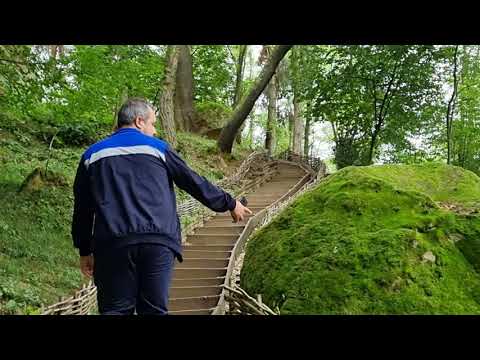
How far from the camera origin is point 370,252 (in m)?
3.77

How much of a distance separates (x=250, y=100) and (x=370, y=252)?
1228 cm

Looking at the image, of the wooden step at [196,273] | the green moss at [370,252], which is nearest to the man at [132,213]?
the green moss at [370,252]

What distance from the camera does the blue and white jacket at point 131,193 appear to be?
178 centimetres

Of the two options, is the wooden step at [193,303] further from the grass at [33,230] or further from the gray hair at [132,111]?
the gray hair at [132,111]

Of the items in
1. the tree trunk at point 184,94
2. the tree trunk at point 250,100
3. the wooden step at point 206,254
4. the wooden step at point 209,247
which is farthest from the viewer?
the tree trunk at point 184,94

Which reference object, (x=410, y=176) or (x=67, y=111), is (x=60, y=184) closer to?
(x=67, y=111)

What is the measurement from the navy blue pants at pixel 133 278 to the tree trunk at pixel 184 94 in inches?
699

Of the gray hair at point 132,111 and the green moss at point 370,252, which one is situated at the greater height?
the gray hair at point 132,111

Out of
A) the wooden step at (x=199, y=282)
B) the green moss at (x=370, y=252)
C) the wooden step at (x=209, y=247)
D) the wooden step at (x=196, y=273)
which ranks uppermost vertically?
the green moss at (x=370, y=252)

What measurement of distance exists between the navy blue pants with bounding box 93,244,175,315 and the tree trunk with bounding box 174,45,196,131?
17752mm

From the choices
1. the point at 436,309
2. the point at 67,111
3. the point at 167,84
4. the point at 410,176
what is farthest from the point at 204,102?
the point at 436,309

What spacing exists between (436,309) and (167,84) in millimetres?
11797

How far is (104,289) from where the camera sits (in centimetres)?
180
